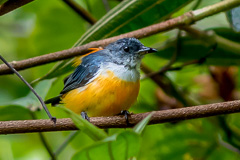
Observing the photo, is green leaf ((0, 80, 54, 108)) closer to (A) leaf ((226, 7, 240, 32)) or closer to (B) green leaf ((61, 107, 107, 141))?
(B) green leaf ((61, 107, 107, 141))

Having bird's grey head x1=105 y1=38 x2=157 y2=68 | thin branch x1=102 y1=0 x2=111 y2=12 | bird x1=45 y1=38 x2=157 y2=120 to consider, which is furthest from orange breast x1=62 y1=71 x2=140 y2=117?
thin branch x1=102 y1=0 x2=111 y2=12

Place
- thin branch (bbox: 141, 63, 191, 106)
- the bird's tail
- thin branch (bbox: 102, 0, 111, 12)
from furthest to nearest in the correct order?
1. thin branch (bbox: 102, 0, 111, 12)
2. thin branch (bbox: 141, 63, 191, 106)
3. the bird's tail

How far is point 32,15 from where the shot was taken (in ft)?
13.5

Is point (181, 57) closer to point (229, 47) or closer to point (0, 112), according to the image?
point (229, 47)

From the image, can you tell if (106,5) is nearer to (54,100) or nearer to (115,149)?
(54,100)

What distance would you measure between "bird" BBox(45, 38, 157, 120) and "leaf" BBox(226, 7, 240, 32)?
55 centimetres

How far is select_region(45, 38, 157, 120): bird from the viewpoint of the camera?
279 cm

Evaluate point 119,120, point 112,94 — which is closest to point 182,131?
point 112,94

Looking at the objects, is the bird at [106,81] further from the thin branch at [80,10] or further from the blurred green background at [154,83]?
the thin branch at [80,10]

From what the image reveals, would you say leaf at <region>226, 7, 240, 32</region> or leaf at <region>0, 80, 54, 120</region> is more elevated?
leaf at <region>0, 80, 54, 120</region>

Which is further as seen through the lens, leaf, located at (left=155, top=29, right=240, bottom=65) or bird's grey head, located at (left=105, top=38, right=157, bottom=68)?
leaf, located at (left=155, top=29, right=240, bottom=65)

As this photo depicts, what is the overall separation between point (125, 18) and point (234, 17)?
2.49ft

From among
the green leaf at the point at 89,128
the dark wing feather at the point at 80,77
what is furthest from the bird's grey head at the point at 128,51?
the green leaf at the point at 89,128

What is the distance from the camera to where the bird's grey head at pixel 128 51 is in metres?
3.00
